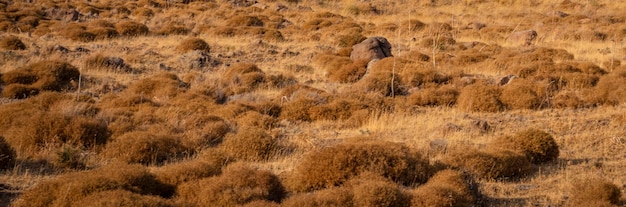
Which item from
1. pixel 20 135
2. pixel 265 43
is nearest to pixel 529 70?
pixel 265 43

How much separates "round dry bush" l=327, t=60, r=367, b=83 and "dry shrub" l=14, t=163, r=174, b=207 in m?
9.70

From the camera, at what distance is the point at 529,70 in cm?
1576

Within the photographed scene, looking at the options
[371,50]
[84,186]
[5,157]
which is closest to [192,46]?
[371,50]

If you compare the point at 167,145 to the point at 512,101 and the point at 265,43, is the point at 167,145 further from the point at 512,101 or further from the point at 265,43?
the point at 265,43

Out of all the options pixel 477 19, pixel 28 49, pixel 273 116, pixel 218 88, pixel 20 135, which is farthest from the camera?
pixel 477 19

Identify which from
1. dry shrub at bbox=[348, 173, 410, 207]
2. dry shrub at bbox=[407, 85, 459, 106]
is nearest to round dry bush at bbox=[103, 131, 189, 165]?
dry shrub at bbox=[348, 173, 410, 207]

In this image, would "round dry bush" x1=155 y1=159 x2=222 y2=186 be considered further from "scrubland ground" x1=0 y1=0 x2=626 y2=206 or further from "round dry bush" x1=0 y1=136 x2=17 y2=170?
"round dry bush" x1=0 y1=136 x2=17 y2=170

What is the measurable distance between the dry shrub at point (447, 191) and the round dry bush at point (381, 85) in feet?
21.0

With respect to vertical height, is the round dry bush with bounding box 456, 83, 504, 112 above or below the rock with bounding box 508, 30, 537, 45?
above

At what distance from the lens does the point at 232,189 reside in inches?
252

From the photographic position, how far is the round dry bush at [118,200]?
5469 millimetres

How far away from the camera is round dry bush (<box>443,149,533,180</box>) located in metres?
7.83

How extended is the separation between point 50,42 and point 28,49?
6.88 feet

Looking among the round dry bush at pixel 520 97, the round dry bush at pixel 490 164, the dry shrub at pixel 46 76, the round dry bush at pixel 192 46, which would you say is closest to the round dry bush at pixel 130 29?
the round dry bush at pixel 192 46
